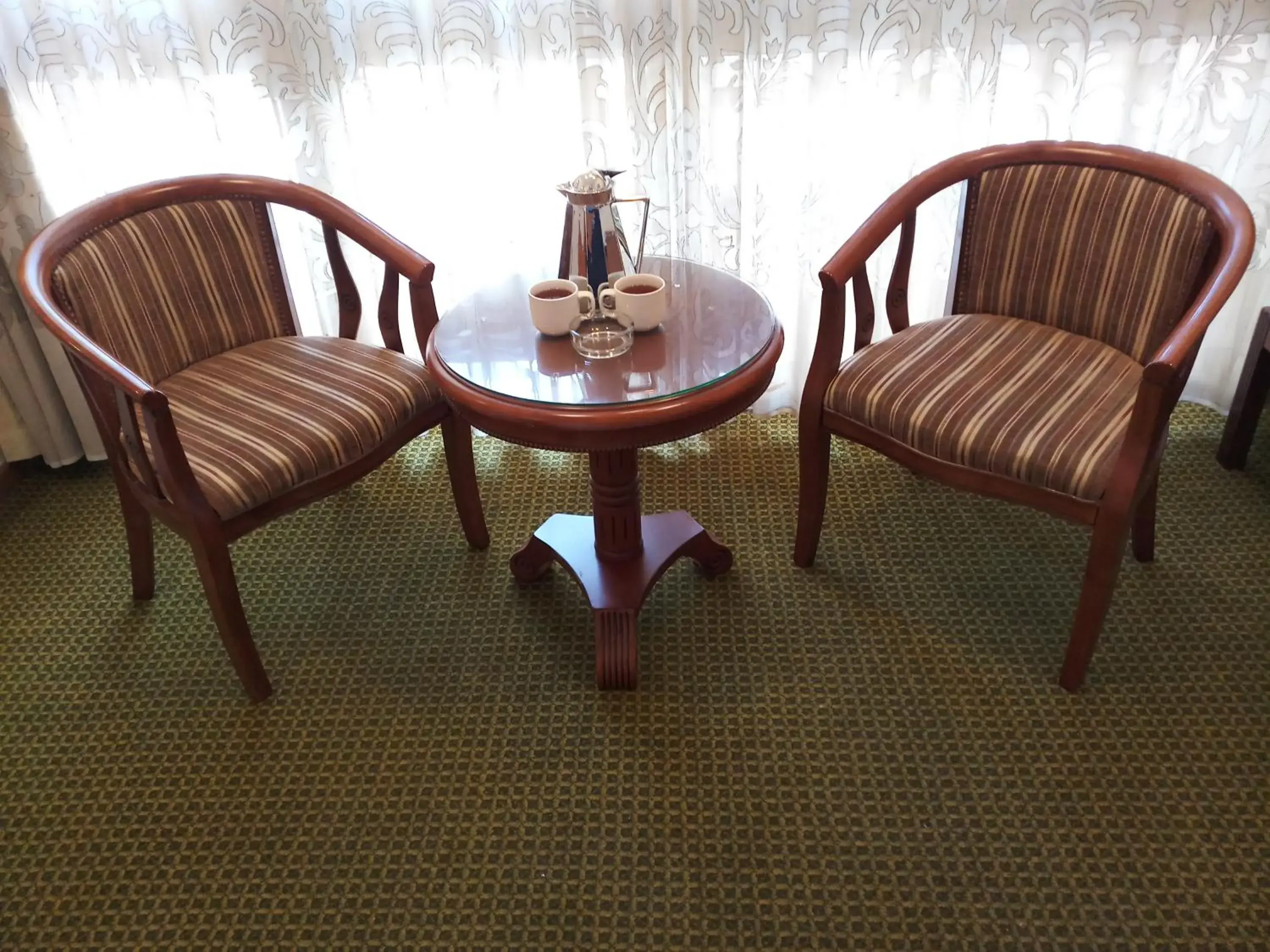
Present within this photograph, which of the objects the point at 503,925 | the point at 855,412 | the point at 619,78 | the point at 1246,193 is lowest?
the point at 503,925

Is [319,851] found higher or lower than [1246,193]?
lower

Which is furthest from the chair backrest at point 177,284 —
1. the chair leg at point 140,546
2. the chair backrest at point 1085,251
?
the chair backrest at point 1085,251

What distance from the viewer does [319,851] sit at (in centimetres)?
151

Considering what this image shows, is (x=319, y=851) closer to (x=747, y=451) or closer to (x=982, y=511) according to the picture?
(x=747, y=451)

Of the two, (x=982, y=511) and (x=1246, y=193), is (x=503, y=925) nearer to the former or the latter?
(x=982, y=511)

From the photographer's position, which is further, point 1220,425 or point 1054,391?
point 1220,425

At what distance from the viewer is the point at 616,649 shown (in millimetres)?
1773

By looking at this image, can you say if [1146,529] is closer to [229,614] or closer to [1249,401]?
[1249,401]

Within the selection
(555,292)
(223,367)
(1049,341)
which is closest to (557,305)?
(555,292)

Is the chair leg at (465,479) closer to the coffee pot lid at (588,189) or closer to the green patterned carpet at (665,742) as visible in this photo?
the green patterned carpet at (665,742)

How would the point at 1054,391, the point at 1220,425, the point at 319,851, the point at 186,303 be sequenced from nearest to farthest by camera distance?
the point at 319,851 → the point at 1054,391 → the point at 186,303 → the point at 1220,425

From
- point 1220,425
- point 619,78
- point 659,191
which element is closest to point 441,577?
point 659,191

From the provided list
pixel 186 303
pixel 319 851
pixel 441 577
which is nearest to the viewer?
pixel 319 851

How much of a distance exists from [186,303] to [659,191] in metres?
1.04
